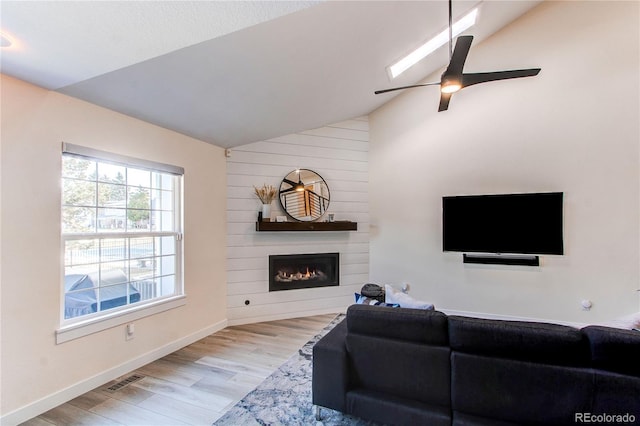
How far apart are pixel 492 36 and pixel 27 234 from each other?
562 centimetres

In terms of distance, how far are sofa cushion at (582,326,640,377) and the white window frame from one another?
139 inches

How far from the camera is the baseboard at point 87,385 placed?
2.13m

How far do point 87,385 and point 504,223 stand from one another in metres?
4.85

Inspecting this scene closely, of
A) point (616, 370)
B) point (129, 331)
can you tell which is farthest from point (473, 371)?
point (129, 331)

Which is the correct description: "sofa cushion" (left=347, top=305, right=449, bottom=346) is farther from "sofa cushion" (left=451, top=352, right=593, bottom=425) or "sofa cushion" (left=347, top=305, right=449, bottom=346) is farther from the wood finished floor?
the wood finished floor

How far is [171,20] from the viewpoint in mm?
1414

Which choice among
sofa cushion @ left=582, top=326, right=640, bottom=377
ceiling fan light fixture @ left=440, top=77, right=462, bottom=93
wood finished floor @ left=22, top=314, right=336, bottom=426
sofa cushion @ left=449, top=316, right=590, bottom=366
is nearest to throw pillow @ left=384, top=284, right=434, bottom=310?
sofa cushion @ left=449, top=316, right=590, bottom=366

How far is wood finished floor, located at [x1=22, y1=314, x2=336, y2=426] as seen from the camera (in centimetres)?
223

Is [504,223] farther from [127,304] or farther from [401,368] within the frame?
[127,304]

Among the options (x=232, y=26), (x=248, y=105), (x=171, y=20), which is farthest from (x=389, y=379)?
(x=248, y=105)

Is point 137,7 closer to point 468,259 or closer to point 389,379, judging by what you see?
point 389,379

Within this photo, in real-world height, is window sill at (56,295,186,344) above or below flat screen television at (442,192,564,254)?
below

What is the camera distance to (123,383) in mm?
2695

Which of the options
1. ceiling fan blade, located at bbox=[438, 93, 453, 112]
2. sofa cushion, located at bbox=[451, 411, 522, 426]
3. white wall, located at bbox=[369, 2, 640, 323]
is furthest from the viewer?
white wall, located at bbox=[369, 2, 640, 323]
